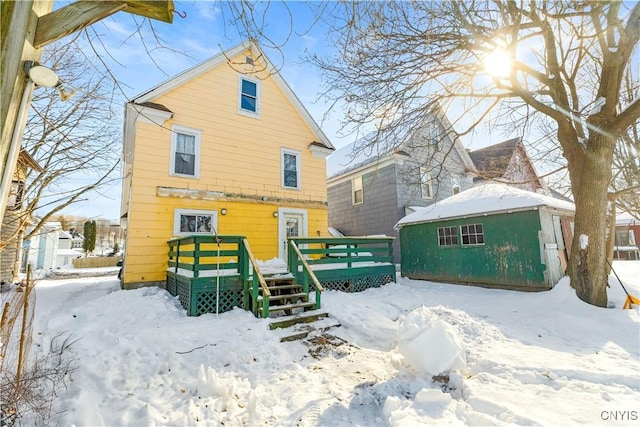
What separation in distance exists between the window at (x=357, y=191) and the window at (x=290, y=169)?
542 cm

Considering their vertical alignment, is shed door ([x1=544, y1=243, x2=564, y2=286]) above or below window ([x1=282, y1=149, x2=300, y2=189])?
below

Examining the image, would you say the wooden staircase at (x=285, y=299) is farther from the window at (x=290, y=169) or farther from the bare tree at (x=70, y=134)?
the window at (x=290, y=169)

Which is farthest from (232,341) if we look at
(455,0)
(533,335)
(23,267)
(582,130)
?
(23,267)

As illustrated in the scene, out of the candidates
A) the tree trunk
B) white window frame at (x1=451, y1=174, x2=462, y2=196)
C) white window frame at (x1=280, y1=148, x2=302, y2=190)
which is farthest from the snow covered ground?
white window frame at (x1=451, y1=174, x2=462, y2=196)

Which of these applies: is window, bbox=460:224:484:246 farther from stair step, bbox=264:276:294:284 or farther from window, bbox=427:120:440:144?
stair step, bbox=264:276:294:284

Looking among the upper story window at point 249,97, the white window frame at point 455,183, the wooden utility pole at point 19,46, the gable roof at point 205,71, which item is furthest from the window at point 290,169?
the white window frame at point 455,183

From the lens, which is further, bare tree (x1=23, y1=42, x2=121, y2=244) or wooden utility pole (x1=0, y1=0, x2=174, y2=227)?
bare tree (x1=23, y1=42, x2=121, y2=244)

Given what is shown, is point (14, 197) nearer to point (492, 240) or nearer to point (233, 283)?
point (233, 283)

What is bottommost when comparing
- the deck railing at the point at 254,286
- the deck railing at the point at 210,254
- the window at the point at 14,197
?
the deck railing at the point at 254,286

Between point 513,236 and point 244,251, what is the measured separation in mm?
8138

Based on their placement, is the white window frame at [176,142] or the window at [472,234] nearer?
the white window frame at [176,142]

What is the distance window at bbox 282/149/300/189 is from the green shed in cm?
482

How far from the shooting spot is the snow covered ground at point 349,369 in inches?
118

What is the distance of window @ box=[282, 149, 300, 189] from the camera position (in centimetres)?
1113
